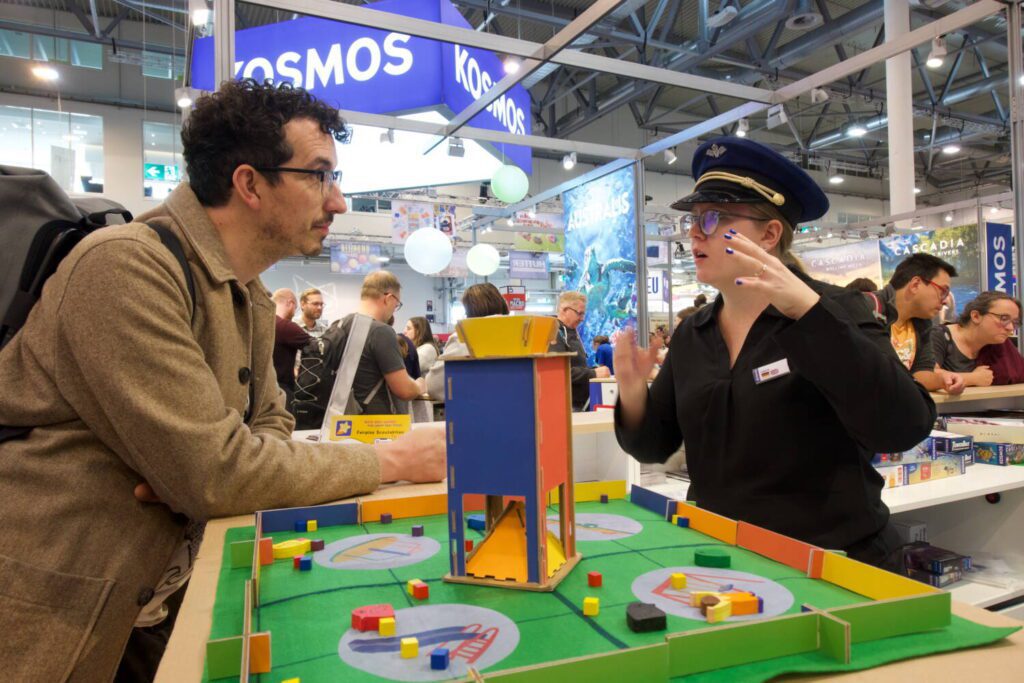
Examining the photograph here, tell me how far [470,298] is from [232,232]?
2.81 metres

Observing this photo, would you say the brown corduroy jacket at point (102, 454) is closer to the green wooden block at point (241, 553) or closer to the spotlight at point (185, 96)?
the green wooden block at point (241, 553)

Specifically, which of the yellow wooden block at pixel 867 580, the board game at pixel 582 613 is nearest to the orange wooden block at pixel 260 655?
the board game at pixel 582 613

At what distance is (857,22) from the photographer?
9242mm

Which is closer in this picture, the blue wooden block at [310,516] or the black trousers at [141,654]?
the blue wooden block at [310,516]

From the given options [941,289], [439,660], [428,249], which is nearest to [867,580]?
[439,660]

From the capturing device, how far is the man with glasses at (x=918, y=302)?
385cm

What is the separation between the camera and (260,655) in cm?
66

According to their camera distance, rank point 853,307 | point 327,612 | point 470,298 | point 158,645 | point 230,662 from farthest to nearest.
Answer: point 470,298
point 158,645
point 853,307
point 327,612
point 230,662

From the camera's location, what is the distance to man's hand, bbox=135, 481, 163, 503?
109cm

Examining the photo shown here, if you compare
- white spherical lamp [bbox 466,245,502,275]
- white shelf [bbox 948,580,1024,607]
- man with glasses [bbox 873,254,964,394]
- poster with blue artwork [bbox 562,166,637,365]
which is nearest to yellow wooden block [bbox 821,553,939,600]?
white shelf [bbox 948,580,1024,607]

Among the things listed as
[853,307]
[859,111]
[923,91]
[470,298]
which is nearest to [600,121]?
[859,111]

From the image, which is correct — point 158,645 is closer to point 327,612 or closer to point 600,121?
point 327,612

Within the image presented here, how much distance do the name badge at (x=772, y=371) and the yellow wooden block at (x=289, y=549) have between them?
94cm

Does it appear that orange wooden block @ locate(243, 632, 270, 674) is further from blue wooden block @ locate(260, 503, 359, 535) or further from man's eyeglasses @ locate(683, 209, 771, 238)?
man's eyeglasses @ locate(683, 209, 771, 238)
